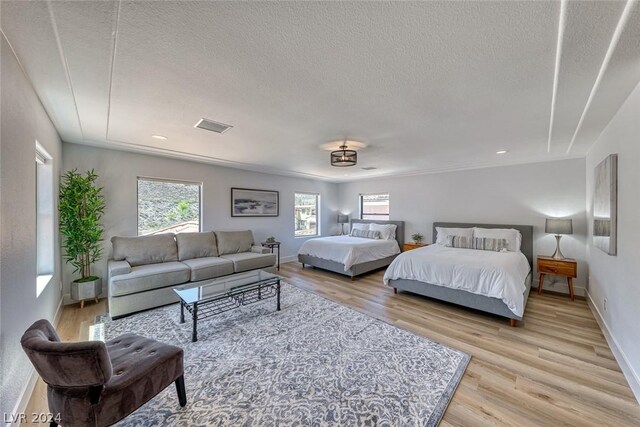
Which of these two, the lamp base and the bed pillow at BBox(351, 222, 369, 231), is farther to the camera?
the bed pillow at BBox(351, 222, 369, 231)

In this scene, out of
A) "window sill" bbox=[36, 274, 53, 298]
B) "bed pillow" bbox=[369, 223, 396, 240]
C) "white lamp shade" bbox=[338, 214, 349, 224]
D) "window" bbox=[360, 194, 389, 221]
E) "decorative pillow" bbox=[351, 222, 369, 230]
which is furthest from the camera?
"white lamp shade" bbox=[338, 214, 349, 224]

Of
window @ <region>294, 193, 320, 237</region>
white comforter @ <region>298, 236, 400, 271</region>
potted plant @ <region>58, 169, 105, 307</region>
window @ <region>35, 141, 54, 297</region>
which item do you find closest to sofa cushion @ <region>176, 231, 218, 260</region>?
potted plant @ <region>58, 169, 105, 307</region>

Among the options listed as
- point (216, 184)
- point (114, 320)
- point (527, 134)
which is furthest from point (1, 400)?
point (527, 134)

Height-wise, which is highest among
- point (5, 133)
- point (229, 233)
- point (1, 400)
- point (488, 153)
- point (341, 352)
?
point (488, 153)

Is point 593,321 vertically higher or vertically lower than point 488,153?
lower

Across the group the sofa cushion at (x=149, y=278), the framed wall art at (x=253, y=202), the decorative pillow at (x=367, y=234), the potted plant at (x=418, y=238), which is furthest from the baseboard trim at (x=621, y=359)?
the framed wall art at (x=253, y=202)

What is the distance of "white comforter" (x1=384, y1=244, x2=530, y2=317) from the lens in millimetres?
3000

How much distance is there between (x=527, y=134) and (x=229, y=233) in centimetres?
502

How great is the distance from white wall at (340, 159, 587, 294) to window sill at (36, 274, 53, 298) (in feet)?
20.5

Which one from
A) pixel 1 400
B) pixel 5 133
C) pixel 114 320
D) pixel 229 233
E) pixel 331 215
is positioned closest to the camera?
pixel 1 400

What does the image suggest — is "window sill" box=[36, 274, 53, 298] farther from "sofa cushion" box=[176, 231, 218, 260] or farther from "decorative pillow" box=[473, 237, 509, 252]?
"decorative pillow" box=[473, 237, 509, 252]

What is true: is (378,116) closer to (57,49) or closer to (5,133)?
(57,49)

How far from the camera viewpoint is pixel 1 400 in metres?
1.34

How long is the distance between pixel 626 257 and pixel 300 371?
2.96 metres
